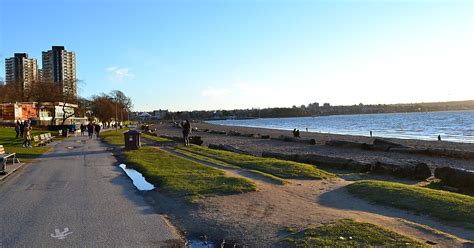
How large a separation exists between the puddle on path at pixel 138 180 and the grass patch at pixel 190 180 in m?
0.17

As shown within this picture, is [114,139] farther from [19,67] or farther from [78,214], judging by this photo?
[19,67]

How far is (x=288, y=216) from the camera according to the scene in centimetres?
810

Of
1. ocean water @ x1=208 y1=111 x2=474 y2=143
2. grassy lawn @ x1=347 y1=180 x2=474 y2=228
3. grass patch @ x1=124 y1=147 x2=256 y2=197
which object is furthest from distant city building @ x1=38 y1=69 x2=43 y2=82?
grassy lawn @ x1=347 y1=180 x2=474 y2=228

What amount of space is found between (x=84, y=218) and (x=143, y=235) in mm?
1760

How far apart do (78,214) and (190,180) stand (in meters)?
4.38

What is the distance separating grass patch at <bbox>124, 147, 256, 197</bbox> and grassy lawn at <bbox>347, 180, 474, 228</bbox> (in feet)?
9.28

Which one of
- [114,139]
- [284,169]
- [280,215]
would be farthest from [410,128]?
[280,215]

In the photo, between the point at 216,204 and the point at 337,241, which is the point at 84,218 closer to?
the point at 216,204

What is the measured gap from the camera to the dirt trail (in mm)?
6805

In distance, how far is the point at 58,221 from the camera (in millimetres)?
7867

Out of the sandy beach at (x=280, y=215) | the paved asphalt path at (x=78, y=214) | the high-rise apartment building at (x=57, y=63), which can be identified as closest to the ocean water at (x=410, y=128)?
the sandy beach at (x=280, y=215)

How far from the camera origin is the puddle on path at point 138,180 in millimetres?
12047

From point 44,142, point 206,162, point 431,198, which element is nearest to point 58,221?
point 431,198

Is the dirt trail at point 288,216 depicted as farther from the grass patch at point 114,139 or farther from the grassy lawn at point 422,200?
the grass patch at point 114,139
